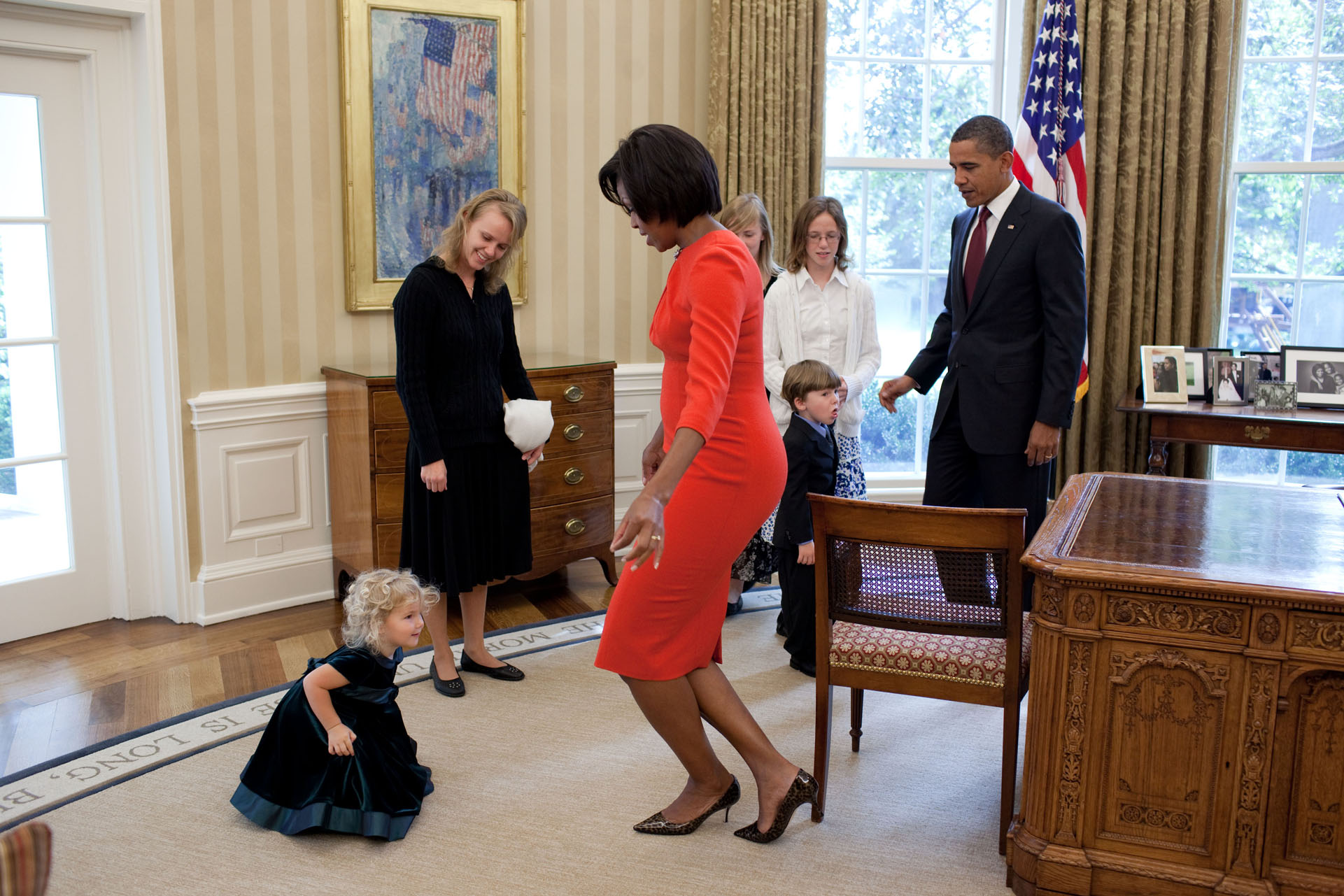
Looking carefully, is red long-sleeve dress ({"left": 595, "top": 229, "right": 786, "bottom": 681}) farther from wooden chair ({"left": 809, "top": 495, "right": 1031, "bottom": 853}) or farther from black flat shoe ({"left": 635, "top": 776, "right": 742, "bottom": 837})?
black flat shoe ({"left": 635, "top": 776, "right": 742, "bottom": 837})

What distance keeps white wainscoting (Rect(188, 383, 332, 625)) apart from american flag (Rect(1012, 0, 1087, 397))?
3381 mm

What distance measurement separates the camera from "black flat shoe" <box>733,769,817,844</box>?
8.96ft

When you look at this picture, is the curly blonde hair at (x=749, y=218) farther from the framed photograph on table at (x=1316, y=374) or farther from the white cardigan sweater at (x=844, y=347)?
the framed photograph on table at (x=1316, y=374)

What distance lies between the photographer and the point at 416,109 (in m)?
4.75

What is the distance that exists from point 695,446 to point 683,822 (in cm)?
112

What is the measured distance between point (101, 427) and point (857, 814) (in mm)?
3249

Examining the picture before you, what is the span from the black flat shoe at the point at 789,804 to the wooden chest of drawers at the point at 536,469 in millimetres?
2097

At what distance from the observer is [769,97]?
5.34m

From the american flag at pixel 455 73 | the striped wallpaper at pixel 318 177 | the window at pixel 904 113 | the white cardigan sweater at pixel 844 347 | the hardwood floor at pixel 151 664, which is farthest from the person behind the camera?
the window at pixel 904 113

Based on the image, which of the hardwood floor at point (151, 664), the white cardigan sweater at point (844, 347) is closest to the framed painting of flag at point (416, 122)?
the hardwood floor at point (151, 664)

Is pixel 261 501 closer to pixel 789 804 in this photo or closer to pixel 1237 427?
pixel 789 804

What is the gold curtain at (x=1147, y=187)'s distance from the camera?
5.29m

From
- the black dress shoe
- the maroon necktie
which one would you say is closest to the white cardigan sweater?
the maroon necktie

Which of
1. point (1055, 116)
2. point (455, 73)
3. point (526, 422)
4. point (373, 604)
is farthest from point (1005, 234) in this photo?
point (455, 73)
